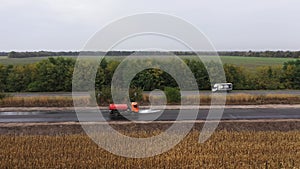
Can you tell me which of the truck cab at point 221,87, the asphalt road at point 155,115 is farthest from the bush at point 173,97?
the truck cab at point 221,87

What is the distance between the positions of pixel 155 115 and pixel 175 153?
8766 millimetres

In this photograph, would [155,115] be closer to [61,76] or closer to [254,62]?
[61,76]

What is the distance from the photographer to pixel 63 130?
17281 millimetres

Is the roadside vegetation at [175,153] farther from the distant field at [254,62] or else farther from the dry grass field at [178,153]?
the distant field at [254,62]

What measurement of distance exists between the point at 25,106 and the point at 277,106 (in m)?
18.8

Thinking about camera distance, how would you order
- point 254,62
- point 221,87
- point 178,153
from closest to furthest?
point 178,153 → point 221,87 → point 254,62

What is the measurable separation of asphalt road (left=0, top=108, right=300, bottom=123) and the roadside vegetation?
4.78 metres

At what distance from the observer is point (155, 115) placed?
21078 mm

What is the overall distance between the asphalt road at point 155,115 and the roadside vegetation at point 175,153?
15.7 ft

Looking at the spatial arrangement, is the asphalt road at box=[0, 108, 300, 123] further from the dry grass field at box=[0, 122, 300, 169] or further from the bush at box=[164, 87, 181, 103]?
the dry grass field at box=[0, 122, 300, 169]

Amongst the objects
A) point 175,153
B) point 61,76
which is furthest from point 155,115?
point 61,76

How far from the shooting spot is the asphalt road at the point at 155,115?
20016mm

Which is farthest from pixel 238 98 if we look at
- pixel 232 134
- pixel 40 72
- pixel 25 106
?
pixel 40 72

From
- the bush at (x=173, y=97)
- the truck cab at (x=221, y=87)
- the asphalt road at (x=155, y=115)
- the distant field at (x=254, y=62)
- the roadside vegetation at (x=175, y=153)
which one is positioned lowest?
the distant field at (x=254, y=62)
